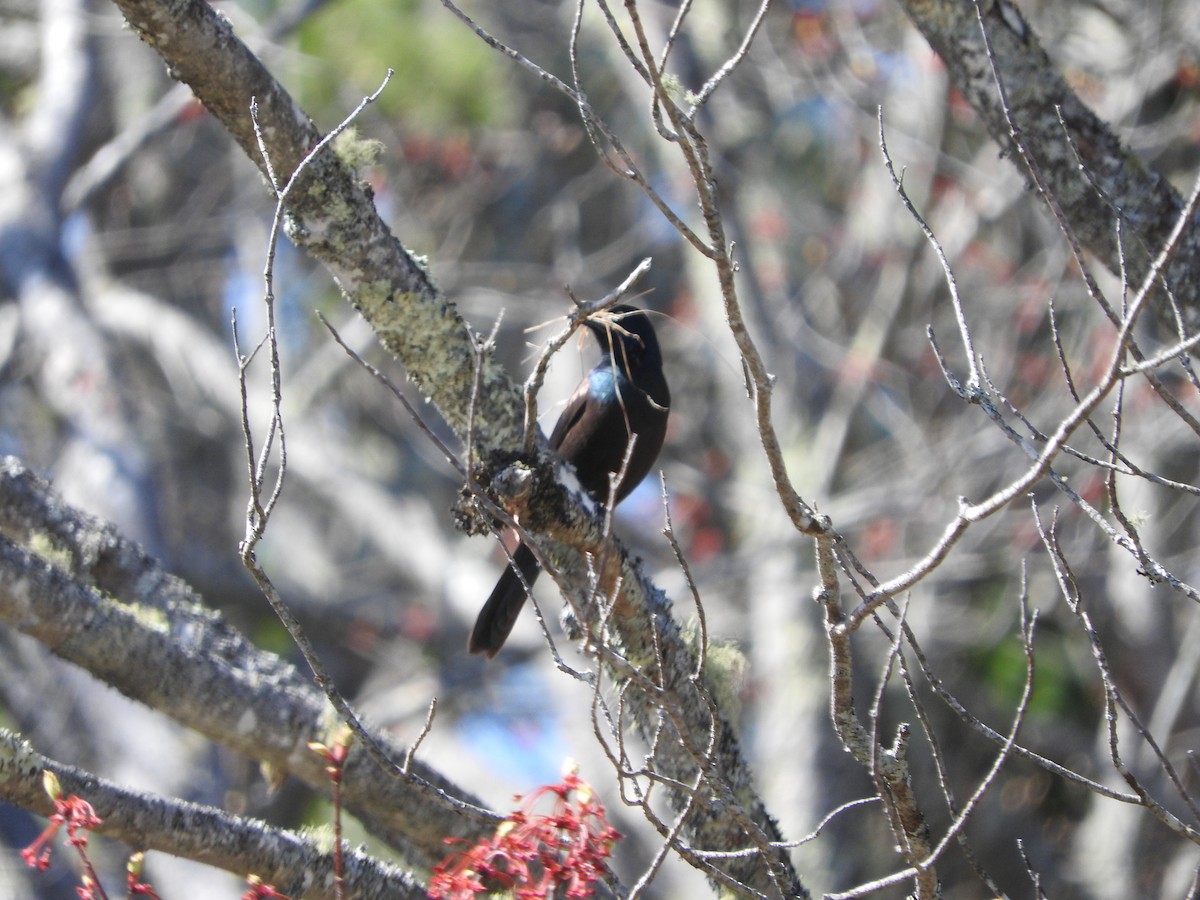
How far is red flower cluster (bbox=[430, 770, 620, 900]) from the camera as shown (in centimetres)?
182

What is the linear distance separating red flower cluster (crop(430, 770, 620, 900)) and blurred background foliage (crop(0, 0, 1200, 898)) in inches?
107

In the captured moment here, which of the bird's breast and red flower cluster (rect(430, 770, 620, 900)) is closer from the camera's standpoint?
red flower cluster (rect(430, 770, 620, 900))

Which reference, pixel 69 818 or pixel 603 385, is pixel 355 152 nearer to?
pixel 69 818

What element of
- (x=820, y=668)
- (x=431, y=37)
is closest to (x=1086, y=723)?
(x=820, y=668)

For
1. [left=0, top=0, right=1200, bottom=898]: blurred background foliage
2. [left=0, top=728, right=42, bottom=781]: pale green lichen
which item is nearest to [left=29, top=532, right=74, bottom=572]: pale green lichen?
[left=0, top=728, right=42, bottom=781]: pale green lichen

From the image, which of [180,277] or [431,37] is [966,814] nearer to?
[431,37]

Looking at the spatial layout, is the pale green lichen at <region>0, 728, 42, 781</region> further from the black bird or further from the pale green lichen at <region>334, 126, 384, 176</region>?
the black bird

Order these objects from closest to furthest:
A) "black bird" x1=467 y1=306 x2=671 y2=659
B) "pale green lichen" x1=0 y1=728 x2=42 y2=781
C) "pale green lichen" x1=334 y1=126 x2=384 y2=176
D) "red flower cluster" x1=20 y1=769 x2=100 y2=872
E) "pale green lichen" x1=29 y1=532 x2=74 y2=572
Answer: "red flower cluster" x1=20 y1=769 x2=100 y2=872 < "pale green lichen" x1=0 y1=728 x2=42 y2=781 < "pale green lichen" x1=334 y1=126 x2=384 y2=176 < "pale green lichen" x1=29 y1=532 x2=74 y2=572 < "black bird" x1=467 y1=306 x2=671 y2=659

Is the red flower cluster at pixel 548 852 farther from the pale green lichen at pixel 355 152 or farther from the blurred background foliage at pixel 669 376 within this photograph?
the blurred background foliage at pixel 669 376

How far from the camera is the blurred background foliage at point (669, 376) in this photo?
5305 millimetres

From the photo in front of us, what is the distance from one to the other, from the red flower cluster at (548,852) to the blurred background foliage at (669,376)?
2.71m

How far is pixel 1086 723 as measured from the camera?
666cm

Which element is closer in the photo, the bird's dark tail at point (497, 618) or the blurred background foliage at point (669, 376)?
the bird's dark tail at point (497, 618)

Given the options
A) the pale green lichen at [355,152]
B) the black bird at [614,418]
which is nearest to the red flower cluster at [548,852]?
the pale green lichen at [355,152]
